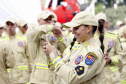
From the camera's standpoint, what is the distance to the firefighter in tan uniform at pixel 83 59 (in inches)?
95.1

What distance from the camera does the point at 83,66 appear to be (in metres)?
2.43

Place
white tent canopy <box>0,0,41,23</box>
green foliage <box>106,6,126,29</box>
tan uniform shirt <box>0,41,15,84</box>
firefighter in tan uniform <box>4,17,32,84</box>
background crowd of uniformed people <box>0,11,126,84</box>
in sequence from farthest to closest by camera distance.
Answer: green foliage <box>106,6,126,29</box> → firefighter in tan uniform <box>4,17,32,84</box> → white tent canopy <box>0,0,41,23</box> → tan uniform shirt <box>0,41,15,84</box> → background crowd of uniformed people <box>0,11,126,84</box>

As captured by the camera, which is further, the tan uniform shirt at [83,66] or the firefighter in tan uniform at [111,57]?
the firefighter in tan uniform at [111,57]

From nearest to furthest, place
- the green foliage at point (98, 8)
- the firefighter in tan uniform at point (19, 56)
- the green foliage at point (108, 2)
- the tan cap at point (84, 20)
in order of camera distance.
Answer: the tan cap at point (84, 20) < the firefighter in tan uniform at point (19, 56) < the green foliage at point (98, 8) < the green foliage at point (108, 2)

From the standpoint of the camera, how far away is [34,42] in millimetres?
Answer: 4227

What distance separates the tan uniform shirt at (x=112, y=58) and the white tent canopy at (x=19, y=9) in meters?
1.95

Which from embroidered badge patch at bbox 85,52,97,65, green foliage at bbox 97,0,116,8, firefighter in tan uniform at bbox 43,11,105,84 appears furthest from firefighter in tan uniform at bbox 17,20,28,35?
green foliage at bbox 97,0,116,8

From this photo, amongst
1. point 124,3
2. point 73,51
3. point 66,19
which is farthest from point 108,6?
point 73,51

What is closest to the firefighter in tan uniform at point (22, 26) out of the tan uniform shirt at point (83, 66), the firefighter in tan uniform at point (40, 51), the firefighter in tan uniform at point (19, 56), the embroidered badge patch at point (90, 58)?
the firefighter in tan uniform at point (19, 56)

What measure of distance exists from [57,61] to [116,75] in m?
2.32

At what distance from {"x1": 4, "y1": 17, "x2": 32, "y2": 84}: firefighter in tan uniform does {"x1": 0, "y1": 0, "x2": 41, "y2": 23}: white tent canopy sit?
398 mm

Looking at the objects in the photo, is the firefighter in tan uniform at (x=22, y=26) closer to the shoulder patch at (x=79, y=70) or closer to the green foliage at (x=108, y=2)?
the shoulder patch at (x=79, y=70)

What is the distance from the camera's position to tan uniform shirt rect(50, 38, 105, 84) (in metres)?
2.40

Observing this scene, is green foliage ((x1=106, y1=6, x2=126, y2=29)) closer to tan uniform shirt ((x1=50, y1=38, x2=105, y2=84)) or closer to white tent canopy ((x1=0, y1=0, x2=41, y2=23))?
white tent canopy ((x1=0, y1=0, x2=41, y2=23))
